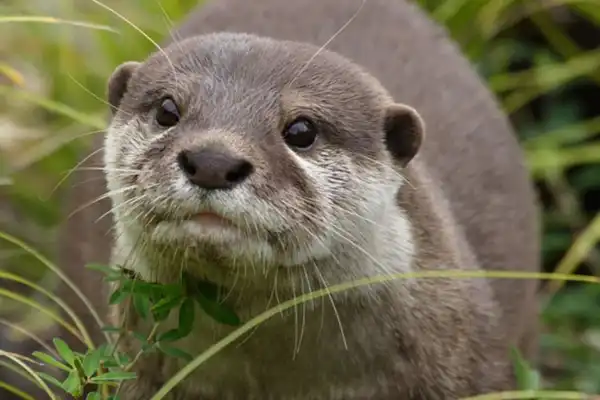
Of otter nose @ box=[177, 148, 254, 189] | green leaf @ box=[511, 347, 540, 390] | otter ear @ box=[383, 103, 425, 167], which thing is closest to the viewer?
otter nose @ box=[177, 148, 254, 189]

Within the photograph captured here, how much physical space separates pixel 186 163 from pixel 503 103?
7.05ft

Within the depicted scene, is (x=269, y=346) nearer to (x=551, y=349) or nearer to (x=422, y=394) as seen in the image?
(x=422, y=394)

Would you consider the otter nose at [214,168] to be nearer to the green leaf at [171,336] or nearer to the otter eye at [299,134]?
the otter eye at [299,134]

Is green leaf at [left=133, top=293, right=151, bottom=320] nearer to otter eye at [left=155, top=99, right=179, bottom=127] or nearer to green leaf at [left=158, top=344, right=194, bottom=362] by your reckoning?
green leaf at [left=158, top=344, right=194, bottom=362]

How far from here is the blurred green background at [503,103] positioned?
322 cm

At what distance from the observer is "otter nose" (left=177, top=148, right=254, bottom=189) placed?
5.49 ft

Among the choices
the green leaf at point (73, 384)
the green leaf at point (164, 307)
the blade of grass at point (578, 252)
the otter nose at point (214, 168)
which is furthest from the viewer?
the blade of grass at point (578, 252)

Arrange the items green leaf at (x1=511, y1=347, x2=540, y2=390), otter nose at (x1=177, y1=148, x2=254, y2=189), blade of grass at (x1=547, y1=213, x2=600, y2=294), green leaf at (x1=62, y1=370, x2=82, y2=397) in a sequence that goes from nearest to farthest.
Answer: otter nose at (x1=177, y1=148, x2=254, y2=189) < green leaf at (x1=62, y1=370, x2=82, y2=397) < green leaf at (x1=511, y1=347, x2=540, y2=390) < blade of grass at (x1=547, y1=213, x2=600, y2=294)

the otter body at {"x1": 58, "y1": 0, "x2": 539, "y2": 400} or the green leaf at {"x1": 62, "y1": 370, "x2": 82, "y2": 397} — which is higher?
the otter body at {"x1": 58, "y1": 0, "x2": 539, "y2": 400}

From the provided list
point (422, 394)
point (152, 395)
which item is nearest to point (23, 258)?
point (152, 395)

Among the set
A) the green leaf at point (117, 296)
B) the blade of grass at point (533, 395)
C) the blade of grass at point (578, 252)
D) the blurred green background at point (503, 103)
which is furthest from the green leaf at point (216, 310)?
the blade of grass at point (578, 252)

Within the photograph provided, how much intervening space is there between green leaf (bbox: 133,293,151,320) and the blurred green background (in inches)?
43.9

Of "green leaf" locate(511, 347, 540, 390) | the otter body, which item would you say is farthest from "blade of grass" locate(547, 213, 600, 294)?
"green leaf" locate(511, 347, 540, 390)

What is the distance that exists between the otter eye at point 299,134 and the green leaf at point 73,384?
0.49 m
